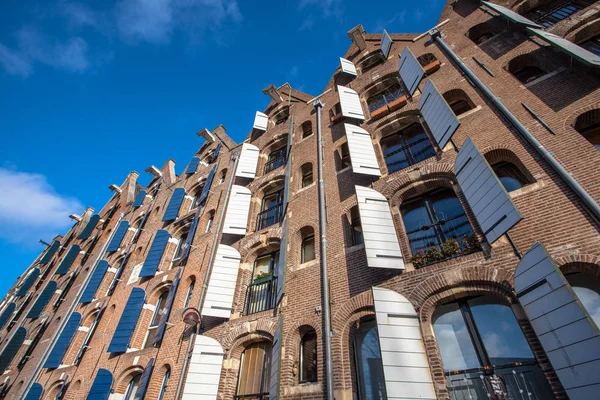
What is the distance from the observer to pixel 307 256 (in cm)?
972

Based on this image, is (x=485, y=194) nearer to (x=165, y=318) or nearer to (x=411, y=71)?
(x=411, y=71)

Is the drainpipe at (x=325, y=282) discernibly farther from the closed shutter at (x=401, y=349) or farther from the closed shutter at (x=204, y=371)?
the closed shutter at (x=204, y=371)

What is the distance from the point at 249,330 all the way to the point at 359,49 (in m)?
15.4

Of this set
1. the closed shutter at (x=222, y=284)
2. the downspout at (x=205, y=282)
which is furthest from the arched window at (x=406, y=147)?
the downspout at (x=205, y=282)

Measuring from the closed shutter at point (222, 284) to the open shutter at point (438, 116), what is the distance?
24.3 ft

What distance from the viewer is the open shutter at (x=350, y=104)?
12047 millimetres

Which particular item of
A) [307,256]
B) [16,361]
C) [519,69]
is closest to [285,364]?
[307,256]

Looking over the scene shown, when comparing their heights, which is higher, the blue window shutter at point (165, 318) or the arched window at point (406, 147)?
the arched window at point (406, 147)

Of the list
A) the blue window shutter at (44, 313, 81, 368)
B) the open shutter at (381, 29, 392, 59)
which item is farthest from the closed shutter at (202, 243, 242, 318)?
the open shutter at (381, 29, 392, 59)

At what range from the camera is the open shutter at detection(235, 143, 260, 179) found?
14.0 metres

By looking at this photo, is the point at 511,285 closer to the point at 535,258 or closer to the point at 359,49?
the point at 535,258

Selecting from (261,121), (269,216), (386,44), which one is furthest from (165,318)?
(386,44)

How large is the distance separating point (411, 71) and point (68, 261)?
87.0 ft

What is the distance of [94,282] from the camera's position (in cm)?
1653
